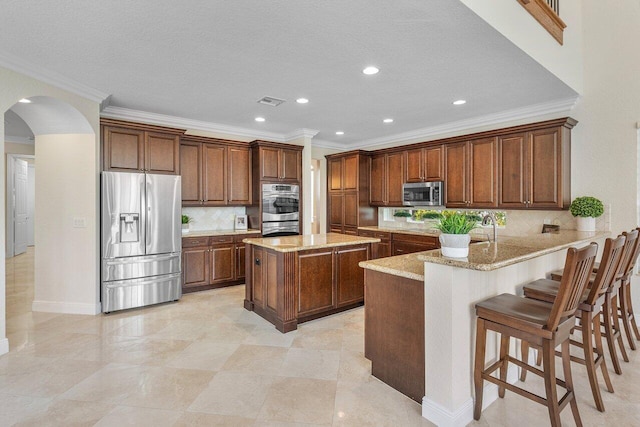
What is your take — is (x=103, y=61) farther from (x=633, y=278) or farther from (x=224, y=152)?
(x=633, y=278)

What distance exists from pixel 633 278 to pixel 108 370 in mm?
5409

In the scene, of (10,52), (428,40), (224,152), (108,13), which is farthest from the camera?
(224,152)

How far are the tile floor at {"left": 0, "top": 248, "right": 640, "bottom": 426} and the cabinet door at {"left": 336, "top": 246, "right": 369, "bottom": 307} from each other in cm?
28

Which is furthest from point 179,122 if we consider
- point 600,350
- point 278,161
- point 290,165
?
point 600,350

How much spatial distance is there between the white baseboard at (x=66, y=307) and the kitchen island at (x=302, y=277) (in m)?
1.77

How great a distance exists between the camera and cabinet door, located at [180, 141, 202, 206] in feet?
16.5

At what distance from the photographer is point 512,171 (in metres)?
4.38

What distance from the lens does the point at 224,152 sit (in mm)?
5406

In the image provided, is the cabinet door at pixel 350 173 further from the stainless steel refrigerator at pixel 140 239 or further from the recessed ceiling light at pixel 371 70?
the stainless steel refrigerator at pixel 140 239

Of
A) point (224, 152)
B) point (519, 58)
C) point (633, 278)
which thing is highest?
point (519, 58)

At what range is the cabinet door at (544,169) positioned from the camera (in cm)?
398

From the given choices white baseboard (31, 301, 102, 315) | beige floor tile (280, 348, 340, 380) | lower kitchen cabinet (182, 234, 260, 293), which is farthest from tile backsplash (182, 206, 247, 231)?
beige floor tile (280, 348, 340, 380)


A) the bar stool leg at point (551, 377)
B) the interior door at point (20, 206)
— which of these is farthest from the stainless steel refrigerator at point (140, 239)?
the interior door at point (20, 206)

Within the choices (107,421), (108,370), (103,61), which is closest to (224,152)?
(103,61)
